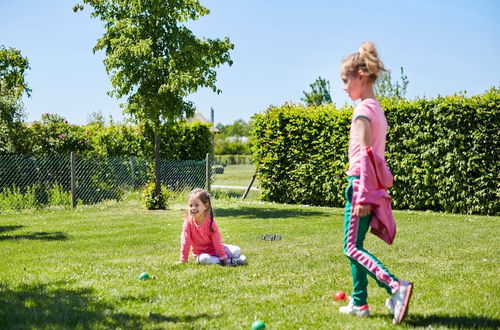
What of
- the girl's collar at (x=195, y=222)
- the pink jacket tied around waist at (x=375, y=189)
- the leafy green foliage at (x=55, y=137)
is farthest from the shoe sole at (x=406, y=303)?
the leafy green foliage at (x=55, y=137)

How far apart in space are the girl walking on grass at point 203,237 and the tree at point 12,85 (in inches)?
265

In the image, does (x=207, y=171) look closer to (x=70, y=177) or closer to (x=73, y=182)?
(x=70, y=177)

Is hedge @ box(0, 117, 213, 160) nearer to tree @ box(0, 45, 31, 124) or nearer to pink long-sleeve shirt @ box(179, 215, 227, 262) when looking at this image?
tree @ box(0, 45, 31, 124)

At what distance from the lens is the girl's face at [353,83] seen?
4293 mm

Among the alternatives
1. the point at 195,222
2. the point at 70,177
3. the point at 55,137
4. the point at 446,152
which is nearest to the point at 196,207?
the point at 195,222

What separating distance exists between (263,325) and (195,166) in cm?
1329

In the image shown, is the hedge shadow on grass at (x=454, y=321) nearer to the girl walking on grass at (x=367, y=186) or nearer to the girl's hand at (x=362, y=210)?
the girl walking on grass at (x=367, y=186)

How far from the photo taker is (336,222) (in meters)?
11.3

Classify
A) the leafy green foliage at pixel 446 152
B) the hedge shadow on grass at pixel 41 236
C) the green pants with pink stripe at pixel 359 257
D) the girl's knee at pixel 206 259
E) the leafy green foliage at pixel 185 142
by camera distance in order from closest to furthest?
1. the green pants with pink stripe at pixel 359 257
2. the girl's knee at pixel 206 259
3. the hedge shadow on grass at pixel 41 236
4. the leafy green foliage at pixel 446 152
5. the leafy green foliage at pixel 185 142

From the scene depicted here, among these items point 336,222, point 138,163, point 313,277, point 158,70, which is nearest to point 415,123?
point 336,222

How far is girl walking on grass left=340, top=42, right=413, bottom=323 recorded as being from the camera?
411cm

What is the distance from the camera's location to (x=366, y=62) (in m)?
4.20

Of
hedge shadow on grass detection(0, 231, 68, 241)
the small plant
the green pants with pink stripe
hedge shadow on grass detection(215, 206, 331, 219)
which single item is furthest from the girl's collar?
the small plant

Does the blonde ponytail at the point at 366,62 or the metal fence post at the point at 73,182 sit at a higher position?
the blonde ponytail at the point at 366,62
